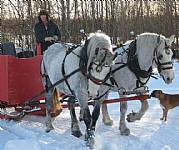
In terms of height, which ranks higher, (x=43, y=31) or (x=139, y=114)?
(x=43, y=31)

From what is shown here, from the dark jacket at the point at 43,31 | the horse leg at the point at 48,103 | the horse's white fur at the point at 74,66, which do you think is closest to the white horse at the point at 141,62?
the horse's white fur at the point at 74,66

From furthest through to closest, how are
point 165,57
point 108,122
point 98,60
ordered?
point 108,122, point 165,57, point 98,60

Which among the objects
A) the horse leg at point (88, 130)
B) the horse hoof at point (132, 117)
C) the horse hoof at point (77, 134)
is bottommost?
the horse hoof at point (77, 134)

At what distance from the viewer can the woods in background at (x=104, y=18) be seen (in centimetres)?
2225

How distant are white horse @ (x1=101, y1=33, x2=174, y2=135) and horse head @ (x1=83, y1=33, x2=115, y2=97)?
472 millimetres

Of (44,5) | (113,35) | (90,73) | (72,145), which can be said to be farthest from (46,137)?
(113,35)

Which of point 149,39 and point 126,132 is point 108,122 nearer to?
point 126,132

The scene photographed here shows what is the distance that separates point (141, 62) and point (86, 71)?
112 centimetres

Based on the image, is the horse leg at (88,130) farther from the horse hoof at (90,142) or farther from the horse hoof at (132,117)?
the horse hoof at (132,117)

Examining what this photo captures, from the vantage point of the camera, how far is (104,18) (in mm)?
24516

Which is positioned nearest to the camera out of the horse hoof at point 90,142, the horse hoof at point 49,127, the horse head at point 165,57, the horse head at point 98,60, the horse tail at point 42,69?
the horse head at point 98,60

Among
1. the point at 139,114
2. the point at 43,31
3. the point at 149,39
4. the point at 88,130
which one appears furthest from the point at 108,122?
the point at 43,31

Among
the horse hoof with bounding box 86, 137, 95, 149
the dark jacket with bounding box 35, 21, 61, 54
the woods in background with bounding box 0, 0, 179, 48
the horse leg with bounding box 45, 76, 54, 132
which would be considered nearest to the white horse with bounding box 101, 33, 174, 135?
the horse hoof with bounding box 86, 137, 95, 149

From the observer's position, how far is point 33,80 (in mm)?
7605
